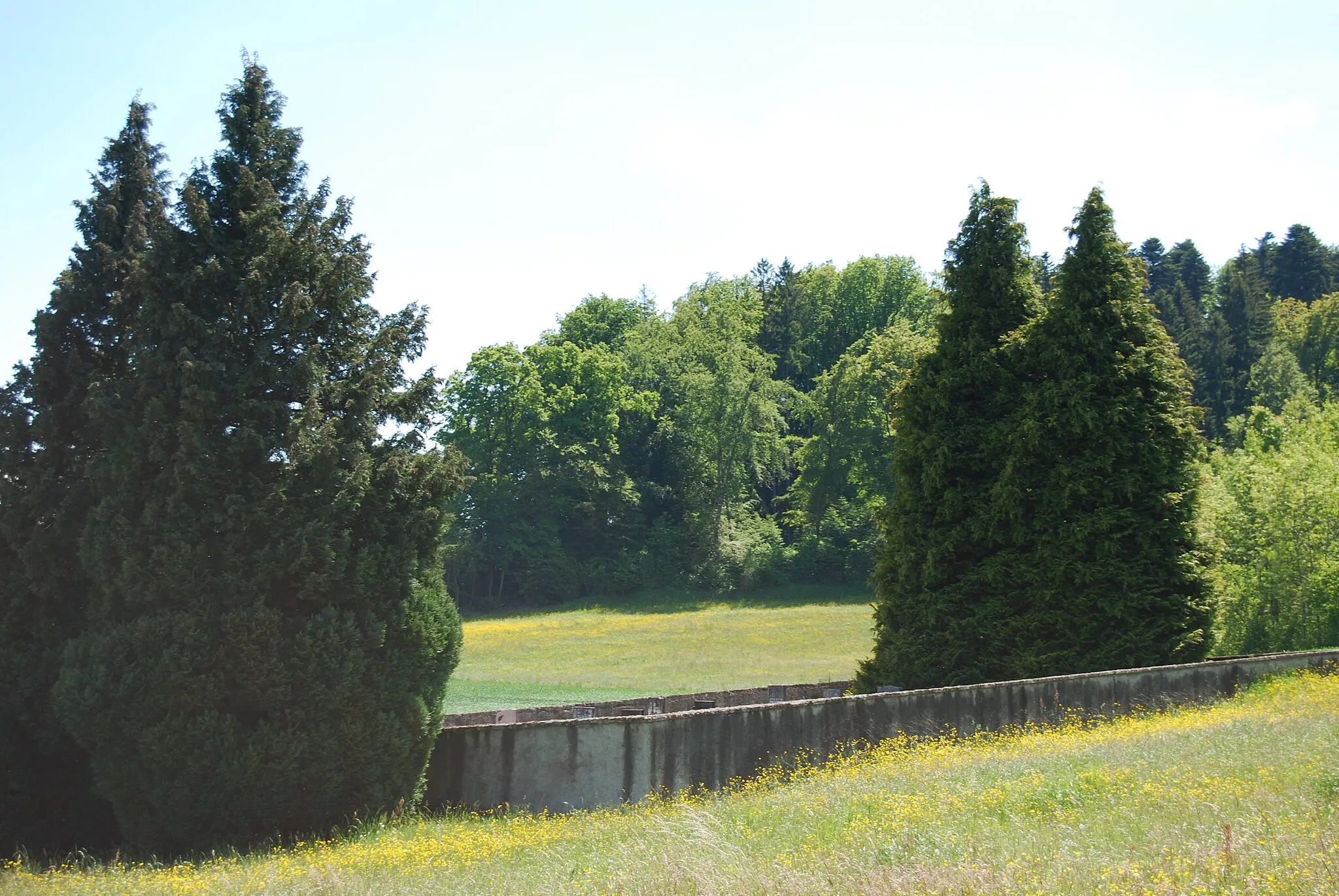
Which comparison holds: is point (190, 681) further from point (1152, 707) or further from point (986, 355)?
point (986, 355)

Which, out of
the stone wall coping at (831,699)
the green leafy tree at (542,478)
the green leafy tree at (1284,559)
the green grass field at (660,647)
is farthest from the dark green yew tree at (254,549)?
the green leafy tree at (542,478)

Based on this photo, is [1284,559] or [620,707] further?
[1284,559]

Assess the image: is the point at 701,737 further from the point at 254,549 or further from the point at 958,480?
the point at 958,480

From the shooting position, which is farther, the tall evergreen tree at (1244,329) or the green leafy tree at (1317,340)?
the green leafy tree at (1317,340)

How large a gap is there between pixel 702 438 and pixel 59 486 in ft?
201

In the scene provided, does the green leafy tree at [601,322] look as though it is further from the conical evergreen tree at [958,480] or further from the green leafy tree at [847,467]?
the conical evergreen tree at [958,480]

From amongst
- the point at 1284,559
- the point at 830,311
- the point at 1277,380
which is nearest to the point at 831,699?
the point at 1284,559

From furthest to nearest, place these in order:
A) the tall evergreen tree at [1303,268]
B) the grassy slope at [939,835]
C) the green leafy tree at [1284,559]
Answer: the tall evergreen tree at [1303,268] → the green leafy tree at [1284,559] → the grassy slope at [939,835]

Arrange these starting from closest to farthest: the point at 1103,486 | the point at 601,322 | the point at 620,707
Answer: the point at 620,707 < the point at 1103,486 < the point at 601,322

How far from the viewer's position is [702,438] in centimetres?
7619

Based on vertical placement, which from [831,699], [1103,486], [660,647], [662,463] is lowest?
[660,647]

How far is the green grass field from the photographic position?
1502 inches

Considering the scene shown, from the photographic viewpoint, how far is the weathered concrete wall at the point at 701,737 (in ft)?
48.5

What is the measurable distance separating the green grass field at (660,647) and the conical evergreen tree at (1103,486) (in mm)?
16356
